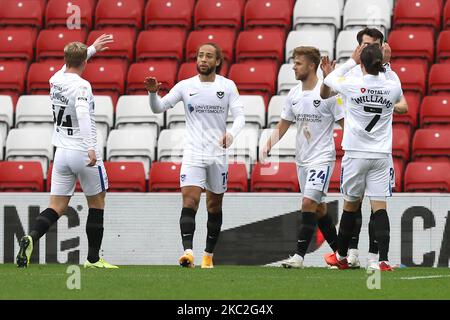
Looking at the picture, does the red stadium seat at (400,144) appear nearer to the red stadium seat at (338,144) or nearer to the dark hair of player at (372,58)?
the red stadium seat at (338,144)

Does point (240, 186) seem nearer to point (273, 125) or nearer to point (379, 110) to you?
point (273, 125)

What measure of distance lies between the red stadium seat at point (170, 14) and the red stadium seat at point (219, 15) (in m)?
0.15

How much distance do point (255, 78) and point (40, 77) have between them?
9.26 feet

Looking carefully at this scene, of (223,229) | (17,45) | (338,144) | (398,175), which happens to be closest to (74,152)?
(223,229)

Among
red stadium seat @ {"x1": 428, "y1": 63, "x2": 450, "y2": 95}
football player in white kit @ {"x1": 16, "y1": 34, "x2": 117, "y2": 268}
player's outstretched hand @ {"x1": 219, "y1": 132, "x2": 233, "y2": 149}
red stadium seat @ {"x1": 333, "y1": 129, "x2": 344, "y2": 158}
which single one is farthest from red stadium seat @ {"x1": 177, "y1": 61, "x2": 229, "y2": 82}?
player's outstretched hand @ {"x1": 219, "y1": 132, "x2": 233, "y2": 149}

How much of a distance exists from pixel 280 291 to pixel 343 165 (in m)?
2.94

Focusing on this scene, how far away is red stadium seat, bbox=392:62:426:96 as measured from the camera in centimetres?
1498

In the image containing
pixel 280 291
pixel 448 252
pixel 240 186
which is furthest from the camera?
pixel 240 186

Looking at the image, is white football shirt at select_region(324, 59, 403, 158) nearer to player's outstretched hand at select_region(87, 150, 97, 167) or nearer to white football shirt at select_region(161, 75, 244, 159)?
white football shirt at select_region(161, 75, 244, 159)

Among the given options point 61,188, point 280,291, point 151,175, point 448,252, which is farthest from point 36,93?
point 280,291

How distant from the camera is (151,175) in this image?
1406cm

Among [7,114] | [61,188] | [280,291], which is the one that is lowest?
[280,291]

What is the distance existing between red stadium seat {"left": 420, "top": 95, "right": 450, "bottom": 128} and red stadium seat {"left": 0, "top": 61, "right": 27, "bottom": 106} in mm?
5229

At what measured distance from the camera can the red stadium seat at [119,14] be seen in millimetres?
16984
